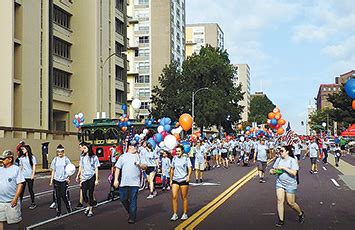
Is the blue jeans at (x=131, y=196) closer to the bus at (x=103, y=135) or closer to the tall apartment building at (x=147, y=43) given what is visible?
the bus at (x=103, y=135)

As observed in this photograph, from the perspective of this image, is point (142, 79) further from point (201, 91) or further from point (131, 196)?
point (131, 196)

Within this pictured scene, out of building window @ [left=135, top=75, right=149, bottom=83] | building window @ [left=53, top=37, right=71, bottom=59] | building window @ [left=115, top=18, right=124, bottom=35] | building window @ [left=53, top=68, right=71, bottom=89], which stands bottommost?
building window @ [left=53, top=68, right=71, bottom=89]

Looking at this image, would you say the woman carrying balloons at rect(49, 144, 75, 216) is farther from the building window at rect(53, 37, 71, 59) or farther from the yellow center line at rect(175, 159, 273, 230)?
the building window at rect(53, 37, 71, 59)

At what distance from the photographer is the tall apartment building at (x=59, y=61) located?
114ft

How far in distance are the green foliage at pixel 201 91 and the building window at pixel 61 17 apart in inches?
773

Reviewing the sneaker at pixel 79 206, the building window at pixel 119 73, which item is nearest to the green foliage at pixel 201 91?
the building window at pixel 119 73

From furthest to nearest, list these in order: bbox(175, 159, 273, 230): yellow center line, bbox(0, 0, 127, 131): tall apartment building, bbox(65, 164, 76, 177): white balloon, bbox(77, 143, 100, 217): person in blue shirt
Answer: bbox(0, 0, 127, 131): tall apartment building
bbox(77, 143, 100, 217): person in blue shirt
bbox(65, 164, 76, 177): white balloon
bbox(175, 159, 273, 230): yellow center line

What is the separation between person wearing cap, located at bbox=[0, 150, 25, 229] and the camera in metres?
7.29

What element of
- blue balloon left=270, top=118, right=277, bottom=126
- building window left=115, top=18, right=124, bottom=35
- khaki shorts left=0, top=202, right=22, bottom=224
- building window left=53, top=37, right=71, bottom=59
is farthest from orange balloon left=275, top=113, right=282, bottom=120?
khaki shorts left=0, top=202, right=22, bottom=224

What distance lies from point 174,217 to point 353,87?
196 inches

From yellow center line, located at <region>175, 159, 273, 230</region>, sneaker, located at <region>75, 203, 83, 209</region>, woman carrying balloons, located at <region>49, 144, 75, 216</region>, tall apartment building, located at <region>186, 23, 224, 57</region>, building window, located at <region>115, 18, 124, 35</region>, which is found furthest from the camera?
tall apartment building, located at <region>186, 23, 224, 57</region>

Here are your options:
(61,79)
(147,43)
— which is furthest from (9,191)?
(147,43)

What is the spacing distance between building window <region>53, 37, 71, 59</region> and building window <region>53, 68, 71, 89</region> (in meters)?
1.52

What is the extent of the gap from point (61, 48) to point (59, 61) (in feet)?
5.90
